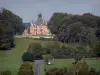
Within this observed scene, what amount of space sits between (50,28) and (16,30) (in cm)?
338

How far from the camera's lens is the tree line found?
19366 millimetres

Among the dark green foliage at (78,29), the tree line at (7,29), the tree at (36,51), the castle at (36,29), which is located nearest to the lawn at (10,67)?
the tree at (36,51)

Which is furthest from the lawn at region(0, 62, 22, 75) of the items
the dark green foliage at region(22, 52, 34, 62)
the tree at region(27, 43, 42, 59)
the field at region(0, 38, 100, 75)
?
the tree at region(27, 43, 42, 59)

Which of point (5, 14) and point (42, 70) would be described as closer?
point (42, 70)

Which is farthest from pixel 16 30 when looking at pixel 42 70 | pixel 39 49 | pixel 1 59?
pixel 42 70

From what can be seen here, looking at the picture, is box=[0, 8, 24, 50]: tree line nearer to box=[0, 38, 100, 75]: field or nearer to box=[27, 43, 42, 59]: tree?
box=[0, 38, 100, 75]: field

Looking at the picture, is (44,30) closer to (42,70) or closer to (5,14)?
(5,14)

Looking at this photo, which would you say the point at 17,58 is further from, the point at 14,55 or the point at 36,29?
the point at 36,29

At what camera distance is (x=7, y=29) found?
20891mm

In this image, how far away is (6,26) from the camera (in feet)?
70.3

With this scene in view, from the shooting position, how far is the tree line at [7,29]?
762 inches

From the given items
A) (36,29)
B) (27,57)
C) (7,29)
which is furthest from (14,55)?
(36,29)

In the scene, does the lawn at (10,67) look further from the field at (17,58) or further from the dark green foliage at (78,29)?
the dark green foliage at (78,29)

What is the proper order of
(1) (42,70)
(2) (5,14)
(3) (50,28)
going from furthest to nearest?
(3) (50,28) < (2) (5,14) < (1) (42,70)
